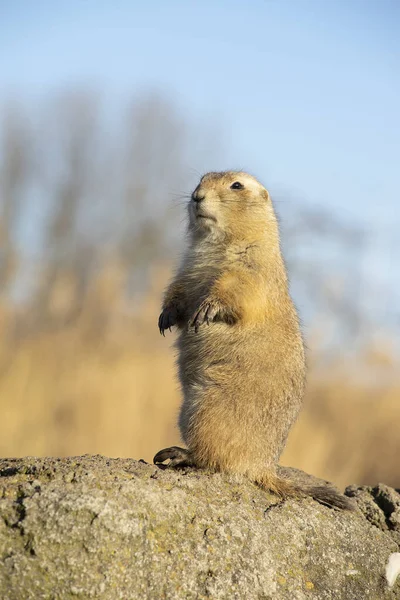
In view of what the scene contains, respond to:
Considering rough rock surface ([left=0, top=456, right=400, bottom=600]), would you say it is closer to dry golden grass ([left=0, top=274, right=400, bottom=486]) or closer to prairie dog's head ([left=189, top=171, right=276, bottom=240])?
prairie dog's head ([left=189, top=171, right=276, bottom=240])

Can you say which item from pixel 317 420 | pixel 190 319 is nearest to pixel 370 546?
pixel 190 319

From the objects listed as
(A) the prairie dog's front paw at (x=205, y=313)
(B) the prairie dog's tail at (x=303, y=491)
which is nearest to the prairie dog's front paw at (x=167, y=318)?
(A) the prairie dog's front paw at (x=205, y=313)

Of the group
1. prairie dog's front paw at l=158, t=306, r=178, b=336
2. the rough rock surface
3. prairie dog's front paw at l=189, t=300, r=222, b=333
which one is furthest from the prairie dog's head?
the rough rock surface

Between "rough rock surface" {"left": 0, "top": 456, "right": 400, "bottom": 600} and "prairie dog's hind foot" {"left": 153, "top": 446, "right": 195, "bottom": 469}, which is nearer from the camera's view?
"rough rock surface" {"left": 0, "top": 456, "right": 400, "bottom": 600}

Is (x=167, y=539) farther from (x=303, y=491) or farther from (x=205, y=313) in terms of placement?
(x=205, y=313)

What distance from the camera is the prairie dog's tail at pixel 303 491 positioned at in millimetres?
4891

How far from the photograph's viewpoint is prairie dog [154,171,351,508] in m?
5.02

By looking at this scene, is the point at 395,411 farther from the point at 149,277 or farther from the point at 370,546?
the point at 370,546

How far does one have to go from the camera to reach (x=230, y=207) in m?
6.23

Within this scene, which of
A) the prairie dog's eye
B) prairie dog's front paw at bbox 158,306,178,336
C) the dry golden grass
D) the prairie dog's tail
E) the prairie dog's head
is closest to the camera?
the prairie dog's tail

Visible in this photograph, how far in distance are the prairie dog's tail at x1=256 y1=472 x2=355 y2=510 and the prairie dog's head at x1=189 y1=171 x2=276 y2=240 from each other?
1815 millimetres

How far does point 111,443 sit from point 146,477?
484 cm

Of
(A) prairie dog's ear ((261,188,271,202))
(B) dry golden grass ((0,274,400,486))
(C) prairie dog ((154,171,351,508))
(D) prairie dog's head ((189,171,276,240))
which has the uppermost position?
(A) prairie dog's ear ((261,188,271,202))

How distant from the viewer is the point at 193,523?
160 inches
